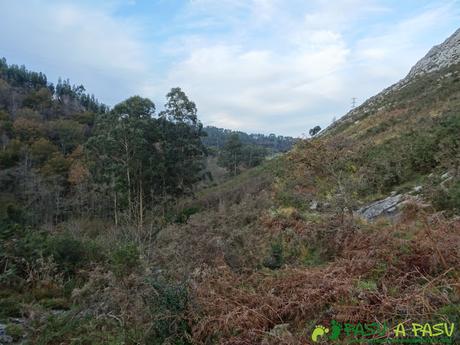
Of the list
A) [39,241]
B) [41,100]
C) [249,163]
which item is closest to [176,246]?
[39,241]

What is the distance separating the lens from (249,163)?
57.9 m

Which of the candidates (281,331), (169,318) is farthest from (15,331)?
(281,331)

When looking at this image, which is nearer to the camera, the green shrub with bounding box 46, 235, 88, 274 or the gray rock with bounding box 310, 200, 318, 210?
the green shrub with bounding box 46, 235, 88, 274

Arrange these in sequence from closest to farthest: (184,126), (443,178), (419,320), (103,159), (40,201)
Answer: (419,320)
(443,178)
(103,159)
(184,126)
(40,201)

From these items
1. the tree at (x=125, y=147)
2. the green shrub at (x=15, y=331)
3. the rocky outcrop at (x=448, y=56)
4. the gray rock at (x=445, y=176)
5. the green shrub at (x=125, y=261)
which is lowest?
the green shrub at (x=15, y=331)

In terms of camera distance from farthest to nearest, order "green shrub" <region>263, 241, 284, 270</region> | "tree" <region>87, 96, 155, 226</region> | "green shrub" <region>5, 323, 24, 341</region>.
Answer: "tree" <region>87, 96, 155, 226</region> → "green shrub" <region>263, 241, 284, 270</region> → "green shrub" <region>5, 323, 24, 341</region>

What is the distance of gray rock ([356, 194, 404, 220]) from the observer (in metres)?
8.06

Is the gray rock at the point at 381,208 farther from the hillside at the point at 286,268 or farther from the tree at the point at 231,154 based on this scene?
the tree at the point at 231,154

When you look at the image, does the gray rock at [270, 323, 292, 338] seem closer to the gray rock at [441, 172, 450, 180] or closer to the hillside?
the hillside

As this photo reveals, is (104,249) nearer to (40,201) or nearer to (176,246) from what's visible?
(176,246)

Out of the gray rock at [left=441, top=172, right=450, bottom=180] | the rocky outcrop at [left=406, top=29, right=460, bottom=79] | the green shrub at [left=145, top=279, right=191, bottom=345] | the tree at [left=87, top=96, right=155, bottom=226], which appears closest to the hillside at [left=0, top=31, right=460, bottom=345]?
the green shrub at [left=145, top=279, right=191, bottom=345]

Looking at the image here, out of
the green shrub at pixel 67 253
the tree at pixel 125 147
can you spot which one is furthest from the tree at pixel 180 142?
the green shrub at pixel 67 253

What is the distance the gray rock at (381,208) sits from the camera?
8.06 meters

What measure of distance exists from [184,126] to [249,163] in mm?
31908
